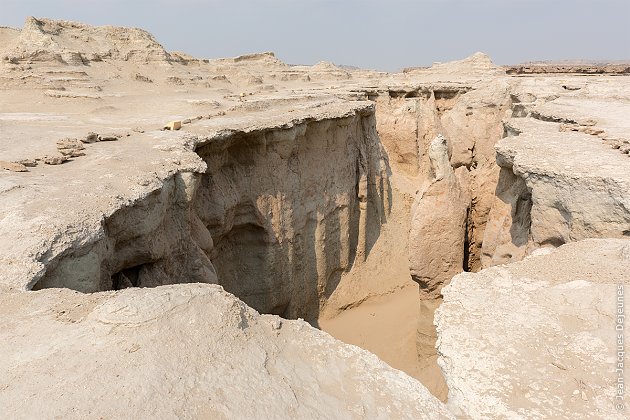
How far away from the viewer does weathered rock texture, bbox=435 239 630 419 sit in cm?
280

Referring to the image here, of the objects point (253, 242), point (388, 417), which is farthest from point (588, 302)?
point (253, 242)

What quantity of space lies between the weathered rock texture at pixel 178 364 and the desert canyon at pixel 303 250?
0.5 inches

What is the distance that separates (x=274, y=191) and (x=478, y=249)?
4331mm

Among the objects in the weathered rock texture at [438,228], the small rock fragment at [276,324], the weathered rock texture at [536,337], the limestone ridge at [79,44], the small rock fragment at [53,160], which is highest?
the limestone ridge at [79,44]

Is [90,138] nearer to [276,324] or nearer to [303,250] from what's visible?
[303,250]

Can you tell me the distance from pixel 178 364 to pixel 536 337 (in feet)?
7.78

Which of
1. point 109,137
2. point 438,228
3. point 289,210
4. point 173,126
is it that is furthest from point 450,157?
point 109,137

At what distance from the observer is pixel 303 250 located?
9664mm

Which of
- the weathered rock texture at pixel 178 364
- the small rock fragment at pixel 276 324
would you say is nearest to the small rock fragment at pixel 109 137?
the weathered rock texture at pixel 178 364

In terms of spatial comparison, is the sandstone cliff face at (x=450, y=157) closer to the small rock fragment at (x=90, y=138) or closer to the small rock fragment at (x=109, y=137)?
the small rock fragment at (x=109, y=137)

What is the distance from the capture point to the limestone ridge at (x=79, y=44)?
1427 centimetres

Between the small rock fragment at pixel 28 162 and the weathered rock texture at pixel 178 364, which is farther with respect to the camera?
the small rock fragment at pixel 28 162

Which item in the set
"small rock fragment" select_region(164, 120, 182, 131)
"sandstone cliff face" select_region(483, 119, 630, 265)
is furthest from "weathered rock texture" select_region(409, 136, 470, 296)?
"small rock fragment" select_region(164, 120, 182, 131)

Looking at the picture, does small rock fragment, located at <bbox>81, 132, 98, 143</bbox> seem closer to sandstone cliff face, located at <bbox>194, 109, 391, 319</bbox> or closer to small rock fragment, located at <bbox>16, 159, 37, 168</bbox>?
small rock fragment, located at <bbox>16, 159, 37, 168</bbox>
